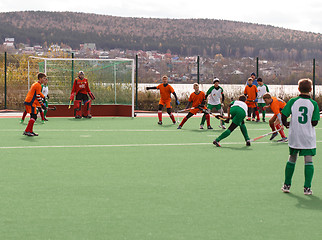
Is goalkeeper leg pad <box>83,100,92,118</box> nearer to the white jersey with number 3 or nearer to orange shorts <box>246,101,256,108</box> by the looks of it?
orange shorts <box>246,101,256,108</box>

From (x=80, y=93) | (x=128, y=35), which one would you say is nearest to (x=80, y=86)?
(x=80, y=93)

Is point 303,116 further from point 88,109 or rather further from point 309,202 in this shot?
point 88,109

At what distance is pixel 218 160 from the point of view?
10484 millimetres

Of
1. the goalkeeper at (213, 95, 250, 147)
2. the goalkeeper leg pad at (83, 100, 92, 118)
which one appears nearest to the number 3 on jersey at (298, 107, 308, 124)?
the goalkeeper at (213, 95, 250, 147)

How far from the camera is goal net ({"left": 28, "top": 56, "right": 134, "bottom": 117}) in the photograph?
2350cm

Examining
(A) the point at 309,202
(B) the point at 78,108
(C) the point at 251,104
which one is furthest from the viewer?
(B) the point at 78,108

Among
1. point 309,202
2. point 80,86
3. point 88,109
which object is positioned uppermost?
point 80,86

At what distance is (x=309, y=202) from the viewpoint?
6898mm

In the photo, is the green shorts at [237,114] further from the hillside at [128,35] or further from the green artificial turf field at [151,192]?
the hillside at [128,35]

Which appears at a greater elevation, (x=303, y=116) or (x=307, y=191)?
(x=303, y=116)

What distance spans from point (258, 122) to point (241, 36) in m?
89.5

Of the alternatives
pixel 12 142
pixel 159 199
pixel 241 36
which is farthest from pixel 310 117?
pixel 241 36

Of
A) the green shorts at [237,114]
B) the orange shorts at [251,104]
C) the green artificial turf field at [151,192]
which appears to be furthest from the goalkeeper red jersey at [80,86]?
the green shorts at [237,114]

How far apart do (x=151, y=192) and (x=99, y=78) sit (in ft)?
57.8
